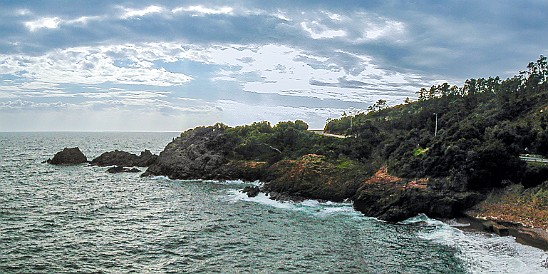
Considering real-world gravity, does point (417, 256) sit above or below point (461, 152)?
below

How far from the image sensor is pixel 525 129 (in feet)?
164

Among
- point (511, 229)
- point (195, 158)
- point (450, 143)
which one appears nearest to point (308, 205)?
point (450, 143)

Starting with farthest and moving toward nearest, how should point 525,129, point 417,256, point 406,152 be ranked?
1. point 406,152
2. point 525,129
3. point 417,256

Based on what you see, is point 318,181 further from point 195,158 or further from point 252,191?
point 195,158

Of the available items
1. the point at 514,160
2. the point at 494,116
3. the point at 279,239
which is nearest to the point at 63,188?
the point at 279,239

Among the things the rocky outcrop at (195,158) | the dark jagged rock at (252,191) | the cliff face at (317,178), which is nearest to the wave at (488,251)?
the cliff face at (317,178)

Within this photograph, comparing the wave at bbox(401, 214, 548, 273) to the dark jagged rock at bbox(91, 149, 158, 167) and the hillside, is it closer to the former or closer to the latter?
the hillside

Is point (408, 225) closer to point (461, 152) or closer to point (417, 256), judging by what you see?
point (417, 256)

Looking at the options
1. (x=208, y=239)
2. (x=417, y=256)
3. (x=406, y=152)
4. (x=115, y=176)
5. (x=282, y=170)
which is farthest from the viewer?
(x=115, y=176)

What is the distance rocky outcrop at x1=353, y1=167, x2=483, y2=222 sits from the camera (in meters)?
40.7

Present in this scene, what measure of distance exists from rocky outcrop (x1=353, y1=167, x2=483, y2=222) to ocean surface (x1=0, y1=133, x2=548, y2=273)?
4.36 feet

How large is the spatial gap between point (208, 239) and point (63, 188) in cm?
3390

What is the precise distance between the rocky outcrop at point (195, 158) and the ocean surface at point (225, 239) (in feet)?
59.6

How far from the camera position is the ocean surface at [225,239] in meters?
27.1
